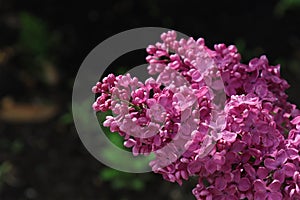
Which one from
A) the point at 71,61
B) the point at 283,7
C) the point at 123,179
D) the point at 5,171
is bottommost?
the point at 123,179

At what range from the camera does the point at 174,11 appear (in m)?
3.23

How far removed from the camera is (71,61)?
352 centimetres

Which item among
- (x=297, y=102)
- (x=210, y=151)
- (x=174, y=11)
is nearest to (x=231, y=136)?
(x=210, y=151)

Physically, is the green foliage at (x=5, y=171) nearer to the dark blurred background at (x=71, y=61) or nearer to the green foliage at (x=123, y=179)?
the dark blurred background at (x=71, y=61)

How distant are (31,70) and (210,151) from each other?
2496 mm

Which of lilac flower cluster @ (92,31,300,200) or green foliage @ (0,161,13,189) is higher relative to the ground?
green foliage @ (0,161,13,189)

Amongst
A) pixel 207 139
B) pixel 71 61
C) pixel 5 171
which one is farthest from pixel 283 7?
pixel 207 139

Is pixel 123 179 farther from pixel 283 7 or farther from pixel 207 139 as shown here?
pixel 207 139

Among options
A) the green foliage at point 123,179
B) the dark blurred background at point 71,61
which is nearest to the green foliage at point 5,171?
the dark blurred background at point 71,61

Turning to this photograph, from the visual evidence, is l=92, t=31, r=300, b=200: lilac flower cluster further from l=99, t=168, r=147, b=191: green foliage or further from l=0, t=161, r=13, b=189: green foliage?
l=0, t=161, r=13, b=189: green foliage

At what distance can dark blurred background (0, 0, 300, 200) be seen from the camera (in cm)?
312

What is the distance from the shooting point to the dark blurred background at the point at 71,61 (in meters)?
3.12

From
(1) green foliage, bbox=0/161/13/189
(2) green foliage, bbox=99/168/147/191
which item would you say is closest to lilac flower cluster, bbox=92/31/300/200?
(2) green foliage, bbox=99/168/147/191

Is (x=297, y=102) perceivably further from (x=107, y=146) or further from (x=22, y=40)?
(x=22, y=40)
